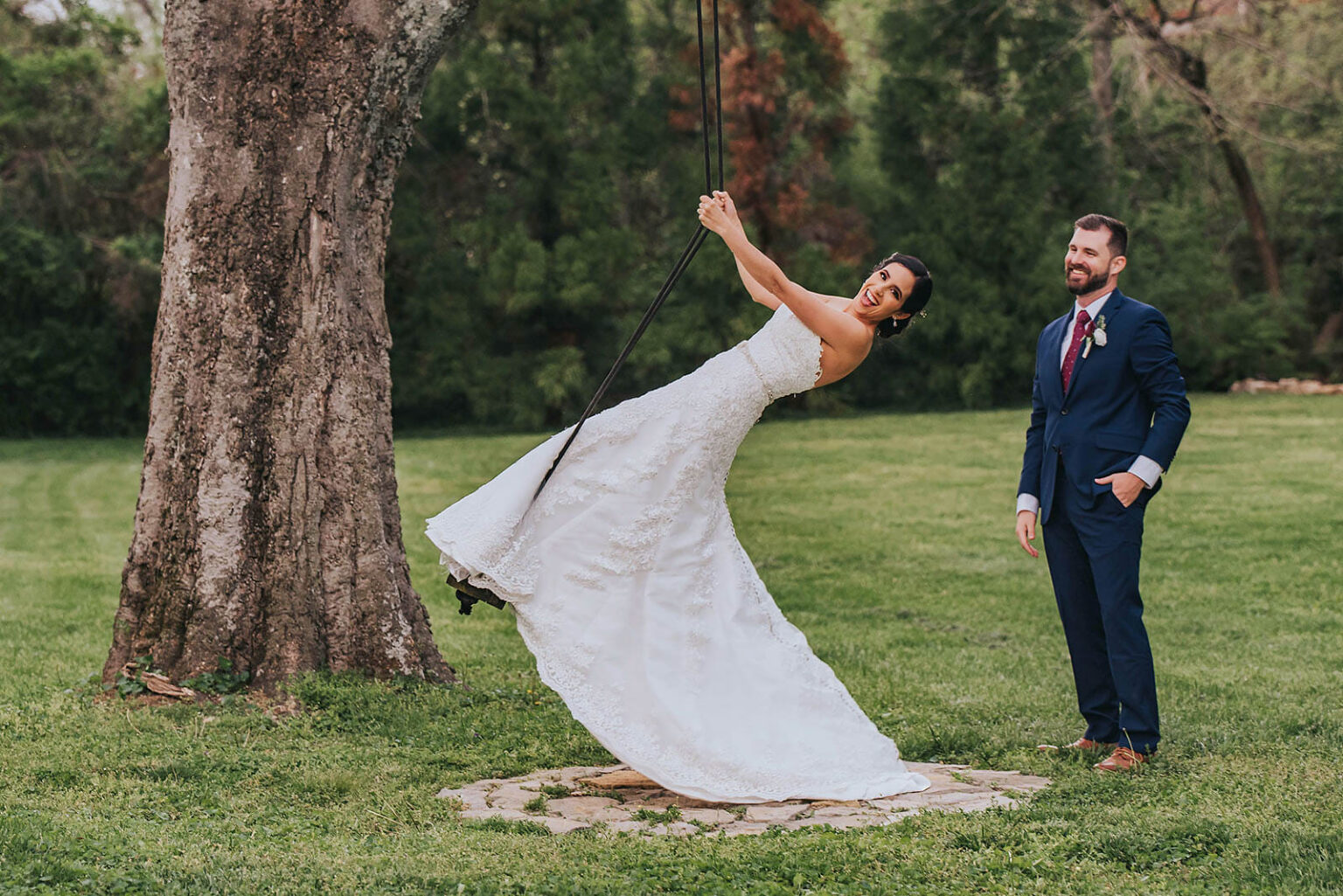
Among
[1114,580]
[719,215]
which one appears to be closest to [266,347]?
[719,215]

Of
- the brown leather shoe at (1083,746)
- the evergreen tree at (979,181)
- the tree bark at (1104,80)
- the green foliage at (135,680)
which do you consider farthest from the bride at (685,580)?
the tree bark at (1104,80)

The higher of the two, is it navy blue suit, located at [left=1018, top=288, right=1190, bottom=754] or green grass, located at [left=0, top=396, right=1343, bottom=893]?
navy blue suit, located at [left=1018, top=288, right=1190, bottom=754]

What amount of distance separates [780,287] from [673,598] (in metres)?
1.13

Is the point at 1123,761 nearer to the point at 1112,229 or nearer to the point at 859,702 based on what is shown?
the point at 859,702

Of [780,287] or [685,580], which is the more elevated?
[780,287]

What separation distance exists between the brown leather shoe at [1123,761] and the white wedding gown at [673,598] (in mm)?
715

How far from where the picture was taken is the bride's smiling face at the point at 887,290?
496 centimetres

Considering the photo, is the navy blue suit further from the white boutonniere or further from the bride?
the bride

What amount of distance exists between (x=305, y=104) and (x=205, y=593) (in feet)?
6.84

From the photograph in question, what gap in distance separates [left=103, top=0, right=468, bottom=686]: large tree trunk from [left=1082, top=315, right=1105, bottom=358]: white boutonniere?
296 cm

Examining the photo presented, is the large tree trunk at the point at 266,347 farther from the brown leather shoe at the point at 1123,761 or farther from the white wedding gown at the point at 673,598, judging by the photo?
the brown leather shoe at the point at 1123,761

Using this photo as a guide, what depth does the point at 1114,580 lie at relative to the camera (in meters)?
5.09

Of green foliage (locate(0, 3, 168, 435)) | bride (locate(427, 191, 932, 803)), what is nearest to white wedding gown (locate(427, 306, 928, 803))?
bride (locate(427, 191, 932, 803))

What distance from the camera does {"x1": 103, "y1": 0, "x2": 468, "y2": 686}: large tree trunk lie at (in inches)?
229
